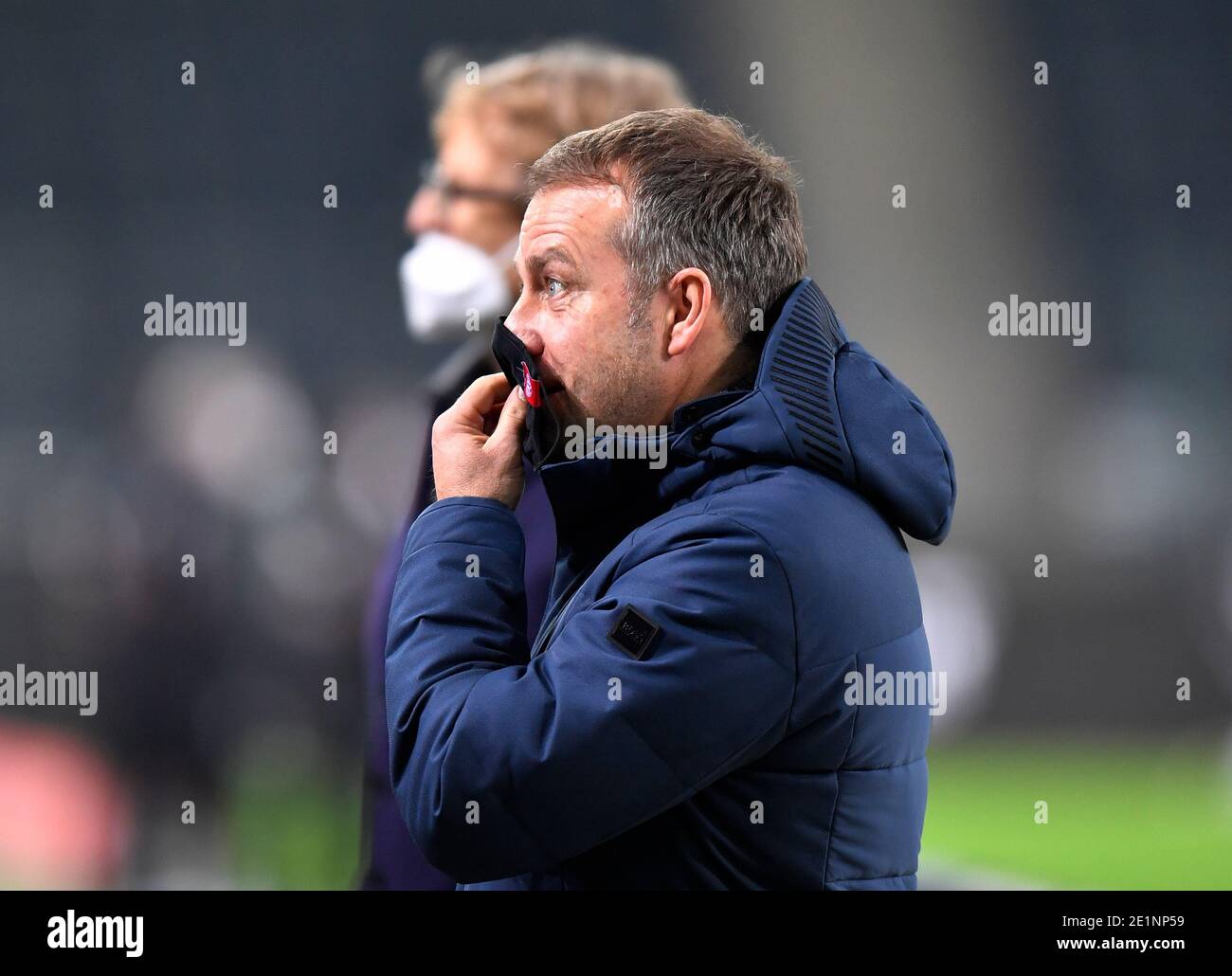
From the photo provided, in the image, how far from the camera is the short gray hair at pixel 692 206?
1323mm

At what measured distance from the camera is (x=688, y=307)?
133 cm

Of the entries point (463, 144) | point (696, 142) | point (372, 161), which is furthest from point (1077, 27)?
point (696, 142)

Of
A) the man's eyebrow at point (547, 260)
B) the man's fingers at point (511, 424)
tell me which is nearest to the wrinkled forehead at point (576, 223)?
the man's eyebrow at point (547, 260)

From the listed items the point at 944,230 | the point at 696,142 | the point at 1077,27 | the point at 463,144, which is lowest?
the point at 696,142

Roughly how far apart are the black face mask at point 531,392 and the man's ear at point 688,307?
15 centimetres

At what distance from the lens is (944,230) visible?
4.03m

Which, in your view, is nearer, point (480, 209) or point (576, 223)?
point (576, 223)

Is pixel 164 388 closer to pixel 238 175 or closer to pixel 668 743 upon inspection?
pixel 238 175

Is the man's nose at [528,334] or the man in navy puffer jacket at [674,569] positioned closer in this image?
the man in navy puffer jacket at [674,569]

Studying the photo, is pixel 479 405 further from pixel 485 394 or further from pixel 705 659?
pixel 705 659

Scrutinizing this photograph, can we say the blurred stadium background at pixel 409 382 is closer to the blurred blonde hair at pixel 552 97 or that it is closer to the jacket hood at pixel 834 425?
the blurred blonde hair at pixel 552 97

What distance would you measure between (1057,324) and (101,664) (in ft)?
11.0

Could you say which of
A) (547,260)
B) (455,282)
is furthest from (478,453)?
(455,282)

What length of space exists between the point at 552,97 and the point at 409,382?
182 centimetres
